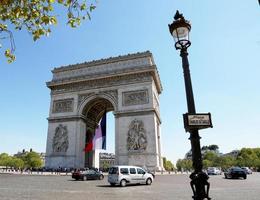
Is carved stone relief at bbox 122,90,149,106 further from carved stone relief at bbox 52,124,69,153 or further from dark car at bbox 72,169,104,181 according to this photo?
dark car at bbox 72,169,104,181

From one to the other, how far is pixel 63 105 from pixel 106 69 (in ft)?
31.1

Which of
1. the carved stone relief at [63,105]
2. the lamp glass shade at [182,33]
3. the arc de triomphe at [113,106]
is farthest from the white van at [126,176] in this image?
the carved stone relief at [63,105]

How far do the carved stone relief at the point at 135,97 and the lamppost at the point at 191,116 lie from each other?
1220 inches

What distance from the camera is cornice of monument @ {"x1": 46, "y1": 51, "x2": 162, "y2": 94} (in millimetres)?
37594

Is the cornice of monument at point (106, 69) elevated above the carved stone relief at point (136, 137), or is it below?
above

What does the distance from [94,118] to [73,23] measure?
40.8 m

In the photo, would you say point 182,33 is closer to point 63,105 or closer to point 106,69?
point 106,69

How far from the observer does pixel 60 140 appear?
3844 cm

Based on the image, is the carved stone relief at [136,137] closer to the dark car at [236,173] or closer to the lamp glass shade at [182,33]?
the dark car at [236,173]

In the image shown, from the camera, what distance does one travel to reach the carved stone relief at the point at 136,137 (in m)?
34.1

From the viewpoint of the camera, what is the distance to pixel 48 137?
3906 cm

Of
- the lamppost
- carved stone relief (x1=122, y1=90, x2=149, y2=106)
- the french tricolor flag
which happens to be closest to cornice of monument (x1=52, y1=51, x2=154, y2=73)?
carved stone relief (x1=122, y1=90, x2=149, y2=106)

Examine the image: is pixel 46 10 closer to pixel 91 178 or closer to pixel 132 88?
pixel 91 178

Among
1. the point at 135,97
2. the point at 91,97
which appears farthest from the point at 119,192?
the point at 91,97
